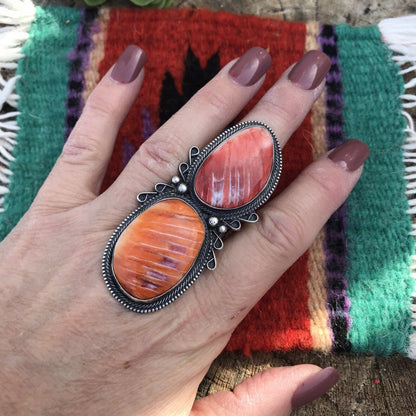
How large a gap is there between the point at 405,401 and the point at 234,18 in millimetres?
1027

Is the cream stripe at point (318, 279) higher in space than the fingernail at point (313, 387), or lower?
higher

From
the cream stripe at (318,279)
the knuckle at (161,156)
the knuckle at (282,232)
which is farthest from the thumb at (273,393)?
the knuckle at (161,156)

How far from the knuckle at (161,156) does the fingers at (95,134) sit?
104 millimetres

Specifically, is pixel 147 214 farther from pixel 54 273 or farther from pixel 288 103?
pixel 288 103

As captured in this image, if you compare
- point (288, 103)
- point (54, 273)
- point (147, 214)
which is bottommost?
point (54, 273)

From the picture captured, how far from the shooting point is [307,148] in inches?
46.6

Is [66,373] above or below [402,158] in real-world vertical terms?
below

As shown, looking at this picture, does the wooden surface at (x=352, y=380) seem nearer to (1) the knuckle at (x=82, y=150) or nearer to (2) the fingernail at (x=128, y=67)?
(1) the knuckle at (x=82, y=150)

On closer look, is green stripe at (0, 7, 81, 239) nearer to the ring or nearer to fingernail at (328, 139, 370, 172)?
the ring

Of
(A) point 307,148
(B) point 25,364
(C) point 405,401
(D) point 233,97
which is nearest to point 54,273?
(B) point 25,364

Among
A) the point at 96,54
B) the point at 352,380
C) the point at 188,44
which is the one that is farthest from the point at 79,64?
the point at 352,380

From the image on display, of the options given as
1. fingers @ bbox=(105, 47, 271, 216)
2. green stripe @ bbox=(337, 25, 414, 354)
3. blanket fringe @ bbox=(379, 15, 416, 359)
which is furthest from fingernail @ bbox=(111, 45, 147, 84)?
blanket fringe @ bbox=(379, 15, 416, 359)

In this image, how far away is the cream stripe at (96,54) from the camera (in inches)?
48.1

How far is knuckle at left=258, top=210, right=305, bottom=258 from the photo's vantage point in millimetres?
974
